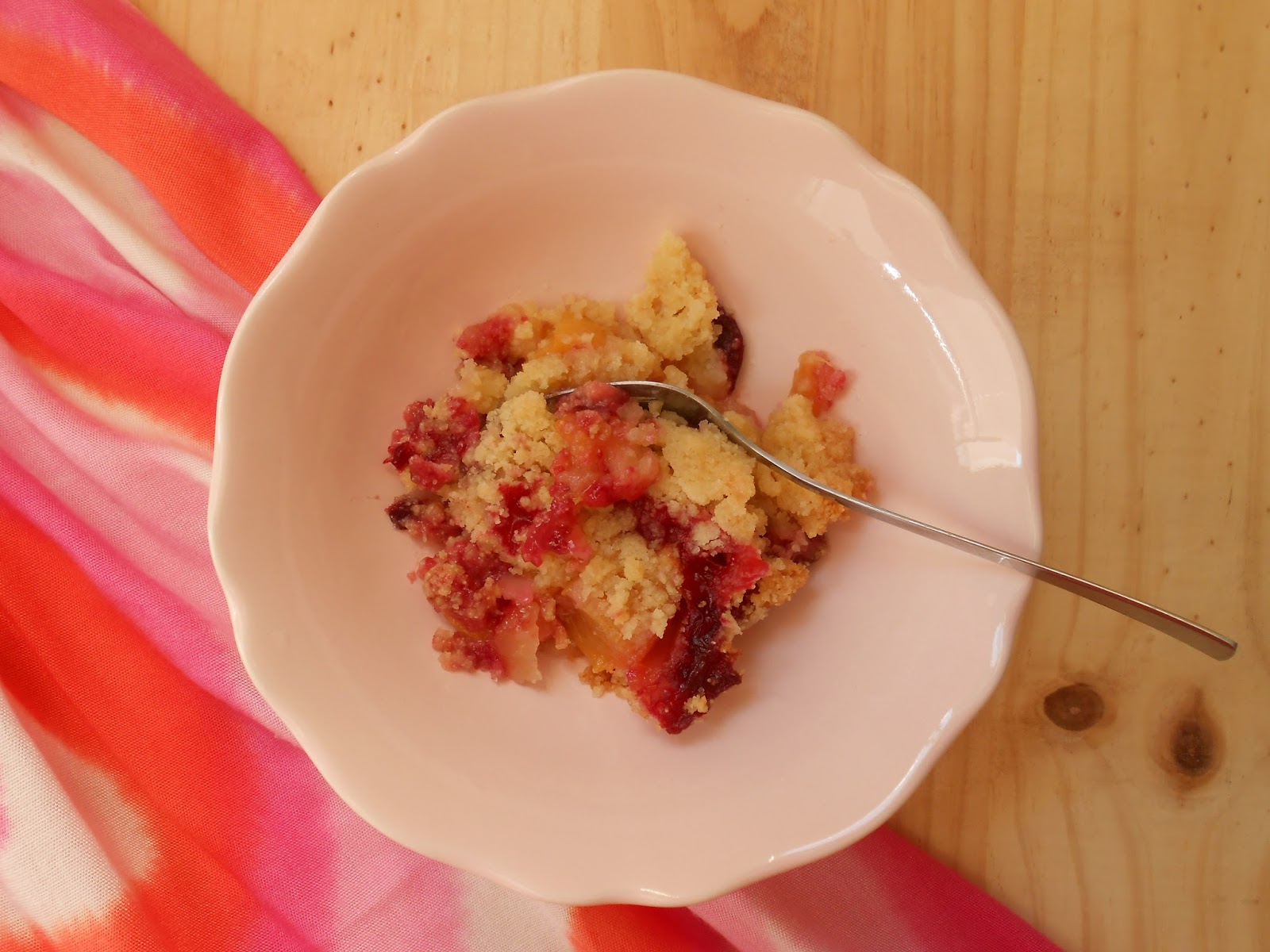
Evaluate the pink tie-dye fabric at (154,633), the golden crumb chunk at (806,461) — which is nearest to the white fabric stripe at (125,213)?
the pink tie-dye fabric at (154,633)

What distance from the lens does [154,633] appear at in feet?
5.33

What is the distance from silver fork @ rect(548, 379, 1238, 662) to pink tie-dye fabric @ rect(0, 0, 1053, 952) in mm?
536

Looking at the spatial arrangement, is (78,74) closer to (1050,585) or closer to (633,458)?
(633,458)

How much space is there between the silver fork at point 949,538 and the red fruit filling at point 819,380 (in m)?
0.13

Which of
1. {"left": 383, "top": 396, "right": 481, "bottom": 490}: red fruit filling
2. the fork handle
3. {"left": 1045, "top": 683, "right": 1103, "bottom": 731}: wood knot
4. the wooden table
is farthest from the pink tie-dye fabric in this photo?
the fork handle

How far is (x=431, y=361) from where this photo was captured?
1.44 m

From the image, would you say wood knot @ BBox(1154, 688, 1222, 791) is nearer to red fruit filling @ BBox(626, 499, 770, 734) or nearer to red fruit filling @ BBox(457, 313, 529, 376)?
red fruit filling @ BBox(626, 499, 770, 734)

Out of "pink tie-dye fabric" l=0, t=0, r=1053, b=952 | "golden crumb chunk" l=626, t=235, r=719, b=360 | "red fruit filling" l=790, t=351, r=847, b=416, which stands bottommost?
"pink tie-dye fabric" l=0, t=0, r=1053, b=952

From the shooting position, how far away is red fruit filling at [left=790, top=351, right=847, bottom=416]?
4.64 ft

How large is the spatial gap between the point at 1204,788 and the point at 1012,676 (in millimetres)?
361

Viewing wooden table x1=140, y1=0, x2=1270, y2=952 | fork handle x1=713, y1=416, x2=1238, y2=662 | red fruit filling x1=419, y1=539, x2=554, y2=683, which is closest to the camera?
fork handle x1=713, y1=416, x2=1238, y2=662

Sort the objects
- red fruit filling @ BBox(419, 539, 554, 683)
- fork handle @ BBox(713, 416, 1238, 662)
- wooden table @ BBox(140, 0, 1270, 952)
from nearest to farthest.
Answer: fork handle @ BBox(713, 416, 1238, 662) < red fruit filling @ BBox(419, 539, 554, 683) < wooden table @ BBox(140, 0, 1270, 952)

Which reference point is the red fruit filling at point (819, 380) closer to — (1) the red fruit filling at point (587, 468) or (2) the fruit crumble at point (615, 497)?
(2) the fruit crumble at point (615, 497)

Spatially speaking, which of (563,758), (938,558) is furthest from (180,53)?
Result: (938,558)
